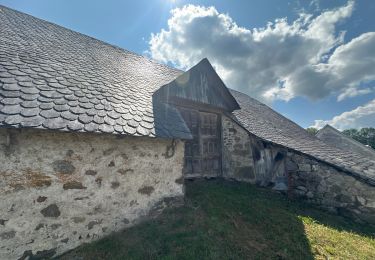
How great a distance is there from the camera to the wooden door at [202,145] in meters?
7.55

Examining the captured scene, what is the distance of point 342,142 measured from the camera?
64.3ft

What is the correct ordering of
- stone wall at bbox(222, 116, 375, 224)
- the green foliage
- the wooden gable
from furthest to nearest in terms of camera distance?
the green foliage, the wooden gable, stone wall at bbox(222, 116, 375, 224)

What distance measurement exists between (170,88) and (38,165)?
14.1ft

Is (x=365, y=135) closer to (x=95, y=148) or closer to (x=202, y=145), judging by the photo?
(x=202, y=145)

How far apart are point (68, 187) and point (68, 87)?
6.87ft

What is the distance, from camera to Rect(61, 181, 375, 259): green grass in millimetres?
3824

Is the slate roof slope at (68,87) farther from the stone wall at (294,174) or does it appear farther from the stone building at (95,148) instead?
the stone wall at (294,174)

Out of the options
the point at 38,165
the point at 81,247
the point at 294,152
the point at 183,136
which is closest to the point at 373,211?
the point at 294,152

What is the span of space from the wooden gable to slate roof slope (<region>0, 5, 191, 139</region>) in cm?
63

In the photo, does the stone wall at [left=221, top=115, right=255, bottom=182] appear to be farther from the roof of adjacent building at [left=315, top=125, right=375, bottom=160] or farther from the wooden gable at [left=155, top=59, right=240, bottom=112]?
the roof of adjacent building at [left=315, top=125, right=375, bottom=160]

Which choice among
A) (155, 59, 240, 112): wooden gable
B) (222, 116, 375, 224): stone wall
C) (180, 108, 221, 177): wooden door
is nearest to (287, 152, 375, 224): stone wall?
(222, 116, 375, 224): stone wall

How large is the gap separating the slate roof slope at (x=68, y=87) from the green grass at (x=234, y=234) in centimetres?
200

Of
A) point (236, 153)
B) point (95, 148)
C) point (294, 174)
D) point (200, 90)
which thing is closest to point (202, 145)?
point (236, 153)

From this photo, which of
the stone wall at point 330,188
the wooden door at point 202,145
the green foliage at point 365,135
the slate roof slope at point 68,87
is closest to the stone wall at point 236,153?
the wooden door at point 202,145
